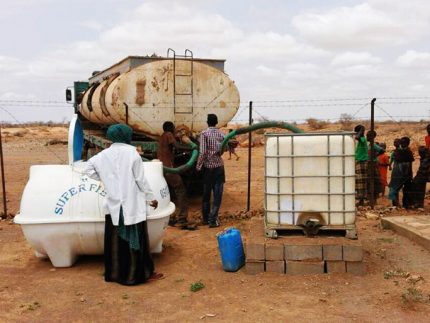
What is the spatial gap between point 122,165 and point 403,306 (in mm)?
2924

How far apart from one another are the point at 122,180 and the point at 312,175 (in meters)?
1.98

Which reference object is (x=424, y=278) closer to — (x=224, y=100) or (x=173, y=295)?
(x=173, y=295)

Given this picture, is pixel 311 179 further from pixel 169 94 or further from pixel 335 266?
pixel 169 94

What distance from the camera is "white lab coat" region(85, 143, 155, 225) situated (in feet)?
17.0

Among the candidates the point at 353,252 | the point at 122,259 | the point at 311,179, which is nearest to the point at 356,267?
the point at 353,252

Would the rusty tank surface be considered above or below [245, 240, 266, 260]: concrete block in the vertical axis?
above

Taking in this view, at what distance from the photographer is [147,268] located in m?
5.41

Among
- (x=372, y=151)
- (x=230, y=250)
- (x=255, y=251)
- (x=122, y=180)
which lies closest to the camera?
(x=122, y=180)

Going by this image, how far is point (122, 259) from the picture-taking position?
5.33 m

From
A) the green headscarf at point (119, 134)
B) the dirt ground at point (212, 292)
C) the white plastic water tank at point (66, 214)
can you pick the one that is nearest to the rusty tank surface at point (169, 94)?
the dirt ground at point (212, 292)

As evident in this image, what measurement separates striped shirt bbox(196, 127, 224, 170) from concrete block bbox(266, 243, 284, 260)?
102 inches

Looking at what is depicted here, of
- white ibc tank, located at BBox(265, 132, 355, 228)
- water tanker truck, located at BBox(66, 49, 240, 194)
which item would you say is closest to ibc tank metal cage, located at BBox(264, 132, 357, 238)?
white ibc tank, located at BBox(265, 132, 355, 228)

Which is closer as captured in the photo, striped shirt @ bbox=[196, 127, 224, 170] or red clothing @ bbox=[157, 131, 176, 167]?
striped shirt @ bbox=[196, 127, 224, 170]

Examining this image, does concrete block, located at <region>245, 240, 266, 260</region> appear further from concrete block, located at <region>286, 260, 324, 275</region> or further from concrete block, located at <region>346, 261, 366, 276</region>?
concrete block, located at <region>346, 261, 366, 276</region>
